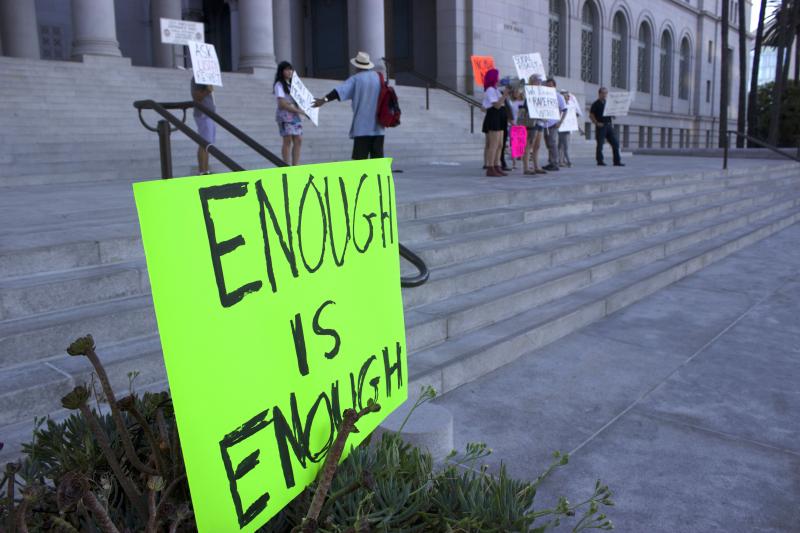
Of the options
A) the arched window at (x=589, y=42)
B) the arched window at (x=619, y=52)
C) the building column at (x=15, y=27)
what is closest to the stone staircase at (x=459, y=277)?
the building column at (x=15, y=27)

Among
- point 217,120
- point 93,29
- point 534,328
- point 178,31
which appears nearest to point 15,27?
point 93,29

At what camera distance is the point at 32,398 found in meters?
2.81

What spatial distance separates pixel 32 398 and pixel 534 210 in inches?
208

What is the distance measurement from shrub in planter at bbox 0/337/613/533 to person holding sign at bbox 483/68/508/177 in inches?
334

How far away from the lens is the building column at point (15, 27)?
59.4 ft

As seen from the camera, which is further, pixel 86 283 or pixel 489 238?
pixel 489 238

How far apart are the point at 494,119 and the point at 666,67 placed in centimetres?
3298

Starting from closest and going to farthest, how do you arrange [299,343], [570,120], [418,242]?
1. [299,343]
2. [418,242]
3. [570,120]

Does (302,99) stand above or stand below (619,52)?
below

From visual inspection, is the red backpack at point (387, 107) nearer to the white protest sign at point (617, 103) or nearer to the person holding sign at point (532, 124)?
the person holding sign at point (532, 124)

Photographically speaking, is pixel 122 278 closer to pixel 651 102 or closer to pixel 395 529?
pixel 395 529

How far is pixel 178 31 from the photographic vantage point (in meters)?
11.0

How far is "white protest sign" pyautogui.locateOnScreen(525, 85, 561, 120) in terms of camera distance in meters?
11.0

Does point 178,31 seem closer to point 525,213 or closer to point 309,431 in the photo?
point 525,213
